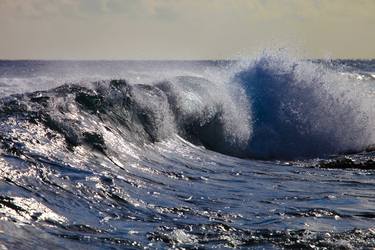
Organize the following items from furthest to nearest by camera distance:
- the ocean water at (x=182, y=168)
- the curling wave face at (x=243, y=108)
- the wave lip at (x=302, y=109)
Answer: the wave lip at (x=302, y=109) < the curling wave face at (x=243, y=108) < the ocean water at (x=182, y=168)

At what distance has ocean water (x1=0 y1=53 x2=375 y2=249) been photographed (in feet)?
18.4

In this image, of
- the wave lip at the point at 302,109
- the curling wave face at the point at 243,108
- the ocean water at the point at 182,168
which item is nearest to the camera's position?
the ocean water at the point at 182,168

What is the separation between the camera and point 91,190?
6836 millimetres

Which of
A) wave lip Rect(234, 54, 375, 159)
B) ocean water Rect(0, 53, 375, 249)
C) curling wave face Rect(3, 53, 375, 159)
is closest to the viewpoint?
ocean water Rect(0, 53, 375, 249)

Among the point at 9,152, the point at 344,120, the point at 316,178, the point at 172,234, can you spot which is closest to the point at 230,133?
the point at 344,120

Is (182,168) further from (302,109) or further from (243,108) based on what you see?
(302,109)

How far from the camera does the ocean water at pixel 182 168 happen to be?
5605 mm

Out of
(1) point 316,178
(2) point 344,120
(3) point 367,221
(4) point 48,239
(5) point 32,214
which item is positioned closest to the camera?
(4) point 48,239

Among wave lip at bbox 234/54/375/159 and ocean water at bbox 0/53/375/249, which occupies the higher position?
wave lip at bbox 234/54/375/159

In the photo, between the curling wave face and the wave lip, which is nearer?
the curling wave face

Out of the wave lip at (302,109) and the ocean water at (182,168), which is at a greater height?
the wave lip at (302,109)

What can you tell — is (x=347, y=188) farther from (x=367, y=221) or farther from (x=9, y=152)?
(x=9, y=152)

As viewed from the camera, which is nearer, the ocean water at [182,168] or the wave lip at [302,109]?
the ocean water at [182,168]

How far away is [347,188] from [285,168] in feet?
8.26
